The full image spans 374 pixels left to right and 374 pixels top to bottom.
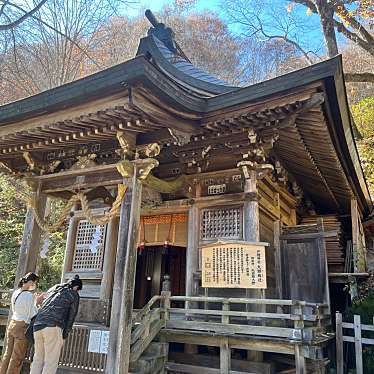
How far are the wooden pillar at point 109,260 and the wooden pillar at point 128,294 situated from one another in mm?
2350

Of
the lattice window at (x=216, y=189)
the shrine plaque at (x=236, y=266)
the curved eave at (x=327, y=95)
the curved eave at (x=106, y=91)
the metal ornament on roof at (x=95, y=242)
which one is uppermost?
the curved eave at (x=327, y=95)

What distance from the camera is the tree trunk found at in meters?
16.9

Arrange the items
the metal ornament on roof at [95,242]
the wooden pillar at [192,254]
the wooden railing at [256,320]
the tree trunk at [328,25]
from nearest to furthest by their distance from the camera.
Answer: the wooden railing at [256,320] → the wooden pillar at [192,254] → the metal ornament on roof at [95,242] → the tree trunk at [328,25]

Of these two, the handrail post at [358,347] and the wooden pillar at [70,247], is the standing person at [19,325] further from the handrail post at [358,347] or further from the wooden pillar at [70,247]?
the handrail post at [358,347]

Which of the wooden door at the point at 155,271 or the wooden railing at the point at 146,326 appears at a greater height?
the wooden door at the point at 155,271

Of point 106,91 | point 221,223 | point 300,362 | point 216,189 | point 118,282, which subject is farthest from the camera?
point 216,189

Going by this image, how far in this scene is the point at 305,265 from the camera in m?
7.86

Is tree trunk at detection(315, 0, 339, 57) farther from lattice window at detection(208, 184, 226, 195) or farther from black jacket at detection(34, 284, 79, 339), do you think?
black jacket at detection(34, 284, 79, 339)

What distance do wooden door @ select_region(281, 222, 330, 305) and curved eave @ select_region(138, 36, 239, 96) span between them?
3.82 m

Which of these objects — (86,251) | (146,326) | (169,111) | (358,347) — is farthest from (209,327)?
(86,251)

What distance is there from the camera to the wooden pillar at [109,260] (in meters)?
7.61

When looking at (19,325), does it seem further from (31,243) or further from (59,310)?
(31,243)

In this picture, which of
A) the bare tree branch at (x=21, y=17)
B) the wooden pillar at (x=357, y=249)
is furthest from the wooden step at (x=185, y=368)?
the bare tree branch at (x=21, y=17)

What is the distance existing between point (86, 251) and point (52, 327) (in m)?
4.13
